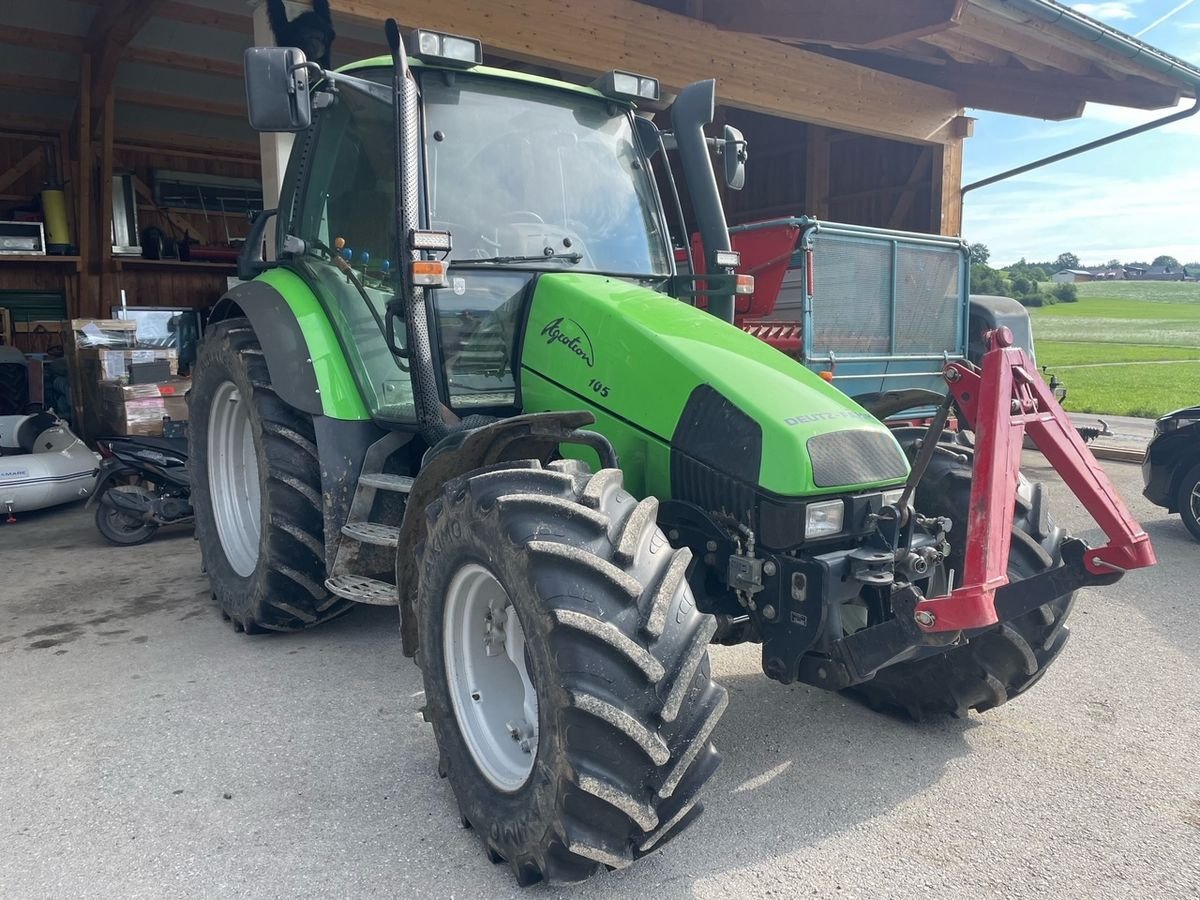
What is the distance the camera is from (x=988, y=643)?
2.93 m

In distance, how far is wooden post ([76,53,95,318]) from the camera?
10297 mm

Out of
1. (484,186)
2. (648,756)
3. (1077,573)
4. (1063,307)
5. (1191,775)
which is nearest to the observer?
(648,756)

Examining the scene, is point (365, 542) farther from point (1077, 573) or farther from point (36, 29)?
point (36, 29)

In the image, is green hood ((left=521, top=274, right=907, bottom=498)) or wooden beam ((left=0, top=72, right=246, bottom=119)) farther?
wooden beam ((left=0, top=72, right=246, bottom=119))

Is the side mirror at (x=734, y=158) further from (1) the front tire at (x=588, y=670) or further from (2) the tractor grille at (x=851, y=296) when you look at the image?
(2) the tractor grille at (x=851, y=296)

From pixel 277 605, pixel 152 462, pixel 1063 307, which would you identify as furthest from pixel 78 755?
pixel 1063 307

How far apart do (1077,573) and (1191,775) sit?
3.40 feet

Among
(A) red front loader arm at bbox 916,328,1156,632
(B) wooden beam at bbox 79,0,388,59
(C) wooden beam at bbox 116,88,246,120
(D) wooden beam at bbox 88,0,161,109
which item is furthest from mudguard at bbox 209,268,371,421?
(C) wooden beam at bbox 116,88,246,120

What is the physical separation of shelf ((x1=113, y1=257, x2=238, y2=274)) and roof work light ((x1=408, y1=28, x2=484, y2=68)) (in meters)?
10.2

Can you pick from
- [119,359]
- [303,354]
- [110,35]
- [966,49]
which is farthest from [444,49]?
[110,35]

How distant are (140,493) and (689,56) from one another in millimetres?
5660

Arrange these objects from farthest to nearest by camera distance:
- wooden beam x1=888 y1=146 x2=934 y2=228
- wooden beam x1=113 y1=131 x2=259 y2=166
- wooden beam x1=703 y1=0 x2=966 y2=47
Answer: wooden beam x1=113 y1=131 x2=259 y2=166
wooden beam x1=888 y1=146 x2=934 y2=228
wooden beam x1=703 y1=0 x2=966 y2=47

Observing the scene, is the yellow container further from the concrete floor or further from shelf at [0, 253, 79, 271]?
the concrete floor

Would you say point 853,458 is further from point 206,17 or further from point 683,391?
point 206,17
